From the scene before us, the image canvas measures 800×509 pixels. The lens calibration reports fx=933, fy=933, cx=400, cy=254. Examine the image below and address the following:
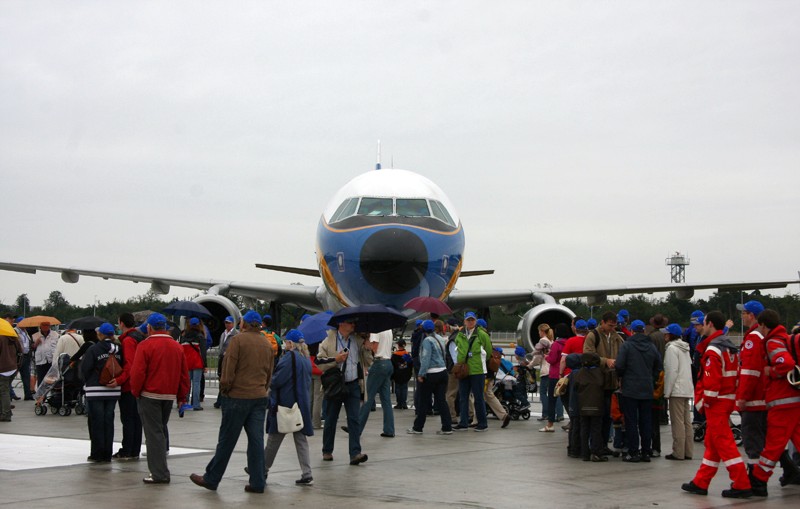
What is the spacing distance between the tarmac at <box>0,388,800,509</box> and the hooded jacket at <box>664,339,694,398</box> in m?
0.85

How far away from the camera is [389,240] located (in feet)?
58.3

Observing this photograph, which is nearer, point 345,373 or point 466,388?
point 345,373

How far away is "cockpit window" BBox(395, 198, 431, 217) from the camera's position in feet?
62.2

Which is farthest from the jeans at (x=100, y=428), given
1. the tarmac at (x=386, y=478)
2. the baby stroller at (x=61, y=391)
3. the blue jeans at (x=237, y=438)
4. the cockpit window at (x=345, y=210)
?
the cockpit window at (x=345, y=210)

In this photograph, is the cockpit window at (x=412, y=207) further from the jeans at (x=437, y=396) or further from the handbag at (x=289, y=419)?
the handbag at (x=289, y=419)

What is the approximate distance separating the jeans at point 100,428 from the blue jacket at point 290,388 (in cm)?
224

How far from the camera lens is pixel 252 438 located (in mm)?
8797

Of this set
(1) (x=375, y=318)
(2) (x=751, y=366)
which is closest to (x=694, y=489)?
(2) (x=751, y=366)

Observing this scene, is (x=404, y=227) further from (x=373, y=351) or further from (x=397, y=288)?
(x=373, y=351)

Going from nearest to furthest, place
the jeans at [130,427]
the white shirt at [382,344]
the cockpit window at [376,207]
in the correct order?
the jeans at [130,427] < the white shirt at [382,344] < the cockpit window at [376,207]

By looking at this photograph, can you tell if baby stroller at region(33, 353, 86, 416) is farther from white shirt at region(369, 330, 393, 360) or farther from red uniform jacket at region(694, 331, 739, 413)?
red uniform jacket at region(694, 331, 739, 413)

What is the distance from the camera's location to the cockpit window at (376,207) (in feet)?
61.9

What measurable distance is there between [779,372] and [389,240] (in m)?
9.88

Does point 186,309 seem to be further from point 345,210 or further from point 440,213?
point 440,213
